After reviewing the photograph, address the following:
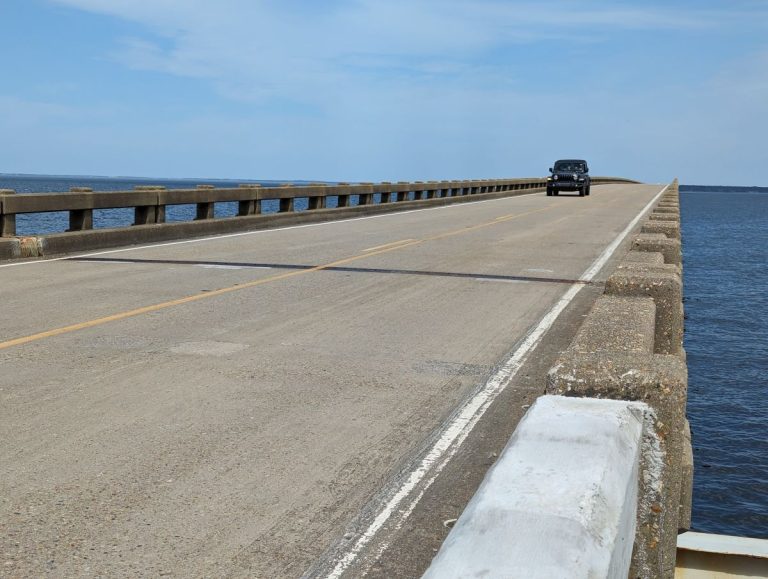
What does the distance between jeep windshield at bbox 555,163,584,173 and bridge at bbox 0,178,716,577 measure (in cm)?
4387

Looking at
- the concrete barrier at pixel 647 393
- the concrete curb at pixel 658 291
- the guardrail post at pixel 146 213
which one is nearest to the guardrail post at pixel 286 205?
the guardrail post at pixel 146 213

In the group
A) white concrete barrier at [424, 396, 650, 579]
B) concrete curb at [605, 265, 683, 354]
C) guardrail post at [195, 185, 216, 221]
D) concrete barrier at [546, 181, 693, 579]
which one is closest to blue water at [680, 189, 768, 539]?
concrete curb at [605, 265, 683, 354]

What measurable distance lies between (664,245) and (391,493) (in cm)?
779

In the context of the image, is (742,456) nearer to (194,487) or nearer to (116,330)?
(116,330)

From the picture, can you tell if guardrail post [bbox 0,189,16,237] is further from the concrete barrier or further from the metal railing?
the concrete barrier

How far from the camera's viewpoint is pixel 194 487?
504cm

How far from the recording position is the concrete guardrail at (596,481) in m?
2.52

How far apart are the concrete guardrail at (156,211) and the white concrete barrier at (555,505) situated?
13.8 meters

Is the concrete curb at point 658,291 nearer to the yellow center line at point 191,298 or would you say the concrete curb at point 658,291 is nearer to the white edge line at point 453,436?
the white edge line at point 453,436

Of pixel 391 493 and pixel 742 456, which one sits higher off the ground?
pixel 391 493

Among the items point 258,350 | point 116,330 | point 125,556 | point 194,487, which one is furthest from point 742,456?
point 125,556

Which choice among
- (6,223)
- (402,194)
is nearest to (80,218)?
(6,223)

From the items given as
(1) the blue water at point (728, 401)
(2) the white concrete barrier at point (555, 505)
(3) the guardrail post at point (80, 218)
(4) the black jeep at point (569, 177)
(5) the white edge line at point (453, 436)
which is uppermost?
(4) the black jeep at point (569, 177)

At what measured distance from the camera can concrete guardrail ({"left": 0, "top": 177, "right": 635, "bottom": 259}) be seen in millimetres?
16062
